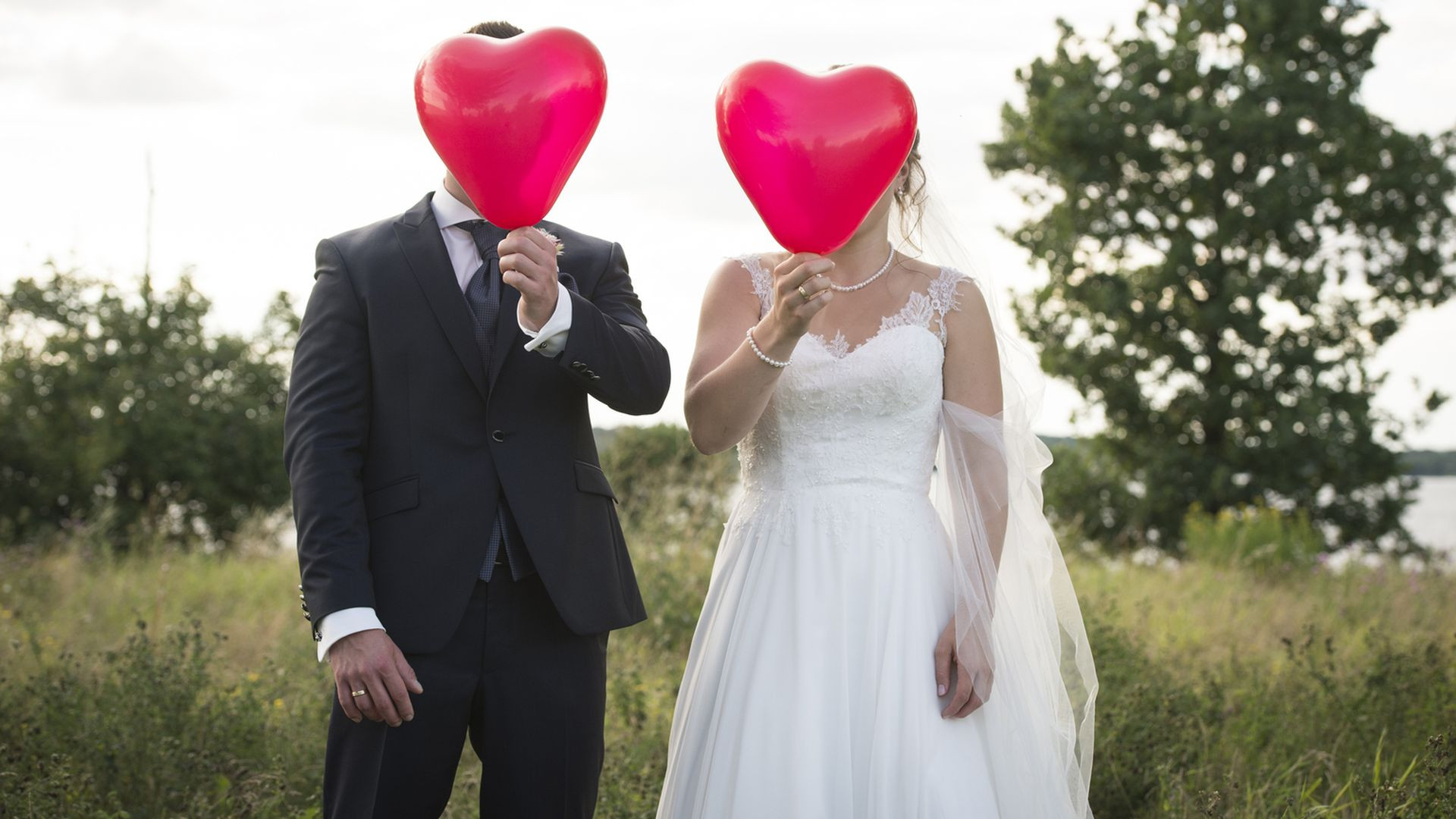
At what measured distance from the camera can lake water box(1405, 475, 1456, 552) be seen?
1402cm

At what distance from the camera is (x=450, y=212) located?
2.54 meters

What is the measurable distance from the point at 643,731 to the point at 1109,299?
1117 cm

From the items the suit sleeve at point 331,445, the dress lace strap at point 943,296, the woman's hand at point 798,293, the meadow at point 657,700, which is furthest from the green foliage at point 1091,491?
the suit sleeve at point 331,445

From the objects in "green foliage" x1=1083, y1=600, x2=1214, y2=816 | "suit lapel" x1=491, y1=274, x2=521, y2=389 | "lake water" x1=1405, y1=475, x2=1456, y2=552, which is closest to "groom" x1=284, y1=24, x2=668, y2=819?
"suit lapel" x1=491, y1=274, x2=521, y2=389

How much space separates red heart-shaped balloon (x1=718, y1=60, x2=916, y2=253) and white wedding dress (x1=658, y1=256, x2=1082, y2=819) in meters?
0.41

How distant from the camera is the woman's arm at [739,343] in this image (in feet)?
7.38

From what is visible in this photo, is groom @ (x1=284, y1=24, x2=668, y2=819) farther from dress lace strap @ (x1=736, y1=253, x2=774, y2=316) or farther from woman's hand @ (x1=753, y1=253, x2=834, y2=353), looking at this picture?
dress lace strap @ (x1=736, y1=253, x2=774, y2=316)

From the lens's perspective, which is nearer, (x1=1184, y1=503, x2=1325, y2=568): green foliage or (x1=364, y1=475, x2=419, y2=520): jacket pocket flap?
(x1=364, y1=475, x2=419, y2=520): jacket pocket flap

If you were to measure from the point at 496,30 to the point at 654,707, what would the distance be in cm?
310

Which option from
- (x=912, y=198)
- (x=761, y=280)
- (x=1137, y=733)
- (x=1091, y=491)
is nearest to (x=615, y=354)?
(x=761, y=280)

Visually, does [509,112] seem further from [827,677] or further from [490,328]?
[827,677]

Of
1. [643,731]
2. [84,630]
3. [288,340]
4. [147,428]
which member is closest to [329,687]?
[643,731]

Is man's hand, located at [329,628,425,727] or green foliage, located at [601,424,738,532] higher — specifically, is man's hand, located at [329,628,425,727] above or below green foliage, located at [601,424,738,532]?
above

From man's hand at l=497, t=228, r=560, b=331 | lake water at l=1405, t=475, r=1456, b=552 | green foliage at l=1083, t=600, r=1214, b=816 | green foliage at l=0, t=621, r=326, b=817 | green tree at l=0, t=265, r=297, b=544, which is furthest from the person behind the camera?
lake water at l=1405, t=475, r=1456, b=552
